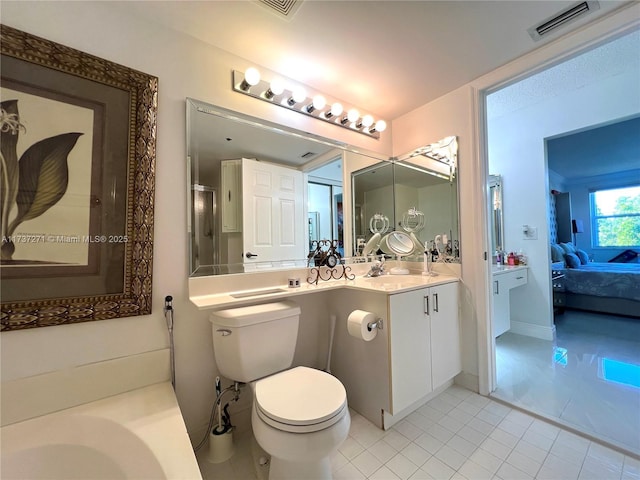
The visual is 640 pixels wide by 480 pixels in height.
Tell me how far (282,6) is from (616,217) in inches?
290

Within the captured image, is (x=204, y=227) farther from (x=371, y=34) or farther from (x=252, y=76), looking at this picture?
(x=371, y=34)

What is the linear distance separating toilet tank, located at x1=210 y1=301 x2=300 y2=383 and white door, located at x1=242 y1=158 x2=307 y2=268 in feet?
1.30

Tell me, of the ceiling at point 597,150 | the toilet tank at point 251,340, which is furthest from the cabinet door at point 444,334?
the ceiling at point 597,150

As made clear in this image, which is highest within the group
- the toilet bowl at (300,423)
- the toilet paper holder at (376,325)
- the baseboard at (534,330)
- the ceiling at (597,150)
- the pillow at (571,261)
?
the ceiling at (597,150)

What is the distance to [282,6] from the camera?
1276mm

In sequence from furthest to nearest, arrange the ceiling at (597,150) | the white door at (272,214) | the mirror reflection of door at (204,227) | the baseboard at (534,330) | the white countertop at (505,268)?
the ceiling at (597,150), the baseboard at (534,330), the white countertop at (505,268), the white door at (272,214), the mirror reflection of door at (204,227)

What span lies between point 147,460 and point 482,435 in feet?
5.48

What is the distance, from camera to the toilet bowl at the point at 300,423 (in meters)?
1.01

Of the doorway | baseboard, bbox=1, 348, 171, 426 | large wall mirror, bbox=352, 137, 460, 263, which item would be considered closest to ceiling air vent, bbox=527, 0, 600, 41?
the doorway

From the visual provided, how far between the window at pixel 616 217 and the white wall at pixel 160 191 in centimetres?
731

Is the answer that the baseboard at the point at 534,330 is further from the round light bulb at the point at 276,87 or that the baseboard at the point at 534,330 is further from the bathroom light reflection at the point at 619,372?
the round light bulb at the point at 276,87

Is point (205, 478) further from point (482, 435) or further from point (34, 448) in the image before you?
point (482, 435)

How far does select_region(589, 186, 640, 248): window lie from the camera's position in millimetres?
4965

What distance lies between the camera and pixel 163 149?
1.36m
